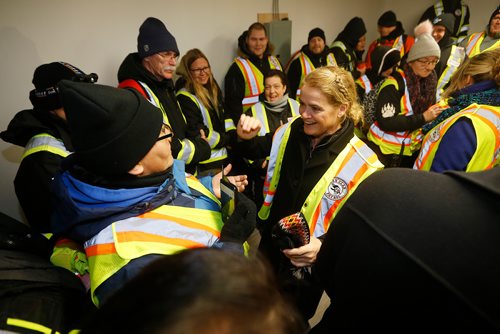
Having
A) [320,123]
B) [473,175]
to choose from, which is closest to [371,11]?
[320,123]

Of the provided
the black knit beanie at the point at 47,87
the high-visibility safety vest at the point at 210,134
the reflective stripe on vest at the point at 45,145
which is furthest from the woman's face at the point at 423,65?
the reflective stripe on vest at the point at 45,145

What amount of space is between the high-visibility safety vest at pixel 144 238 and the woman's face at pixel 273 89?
193cm

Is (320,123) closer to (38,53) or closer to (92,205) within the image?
(92,205)

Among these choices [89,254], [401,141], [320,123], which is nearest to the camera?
[89,254]

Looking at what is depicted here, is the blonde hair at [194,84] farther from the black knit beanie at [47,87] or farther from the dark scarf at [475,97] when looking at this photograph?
the dark scarf at [475,97]

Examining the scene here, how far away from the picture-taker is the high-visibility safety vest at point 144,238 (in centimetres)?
91

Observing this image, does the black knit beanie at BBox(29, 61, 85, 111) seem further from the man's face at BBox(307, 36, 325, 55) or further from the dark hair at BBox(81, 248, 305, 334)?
the man's face at BBox(307, 36, 325, 55)

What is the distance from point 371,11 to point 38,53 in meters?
6.35

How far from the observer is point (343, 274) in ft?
1.85

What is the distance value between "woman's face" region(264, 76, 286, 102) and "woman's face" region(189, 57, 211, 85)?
2.43 ft

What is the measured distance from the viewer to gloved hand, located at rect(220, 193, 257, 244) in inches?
43.2

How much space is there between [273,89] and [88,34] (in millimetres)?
1852

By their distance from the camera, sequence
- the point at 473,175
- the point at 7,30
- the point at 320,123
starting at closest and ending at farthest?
the point at 473,175, the point at 320,123, the point at 7,30

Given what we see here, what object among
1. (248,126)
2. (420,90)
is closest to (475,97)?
(420,90)
